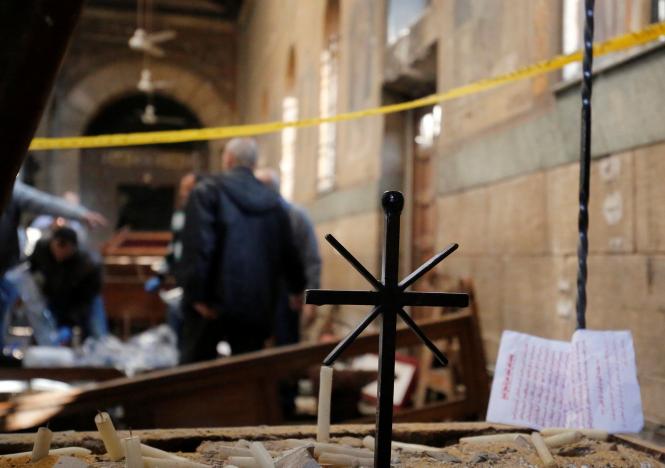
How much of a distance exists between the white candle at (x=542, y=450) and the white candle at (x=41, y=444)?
864 mm

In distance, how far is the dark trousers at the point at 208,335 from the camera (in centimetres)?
388

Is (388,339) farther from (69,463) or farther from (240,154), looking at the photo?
(240,154)

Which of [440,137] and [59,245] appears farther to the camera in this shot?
[59,245]

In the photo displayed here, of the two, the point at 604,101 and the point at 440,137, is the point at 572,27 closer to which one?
the point at 604,101

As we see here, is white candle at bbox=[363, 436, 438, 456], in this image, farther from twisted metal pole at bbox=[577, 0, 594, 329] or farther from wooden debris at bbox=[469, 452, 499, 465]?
twisted metal pole at bbox=[577, 0, 594, 329]

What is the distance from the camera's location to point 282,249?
4176 millimetres

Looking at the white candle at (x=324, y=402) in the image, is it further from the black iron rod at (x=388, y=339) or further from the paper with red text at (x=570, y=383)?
the paper with red text at (x=570, y=383)

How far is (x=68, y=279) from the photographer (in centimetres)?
631

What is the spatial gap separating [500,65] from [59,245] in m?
3.87

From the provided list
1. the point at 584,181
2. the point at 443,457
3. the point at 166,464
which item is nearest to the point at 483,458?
the point at 443,457

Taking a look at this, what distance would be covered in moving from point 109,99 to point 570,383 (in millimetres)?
20010

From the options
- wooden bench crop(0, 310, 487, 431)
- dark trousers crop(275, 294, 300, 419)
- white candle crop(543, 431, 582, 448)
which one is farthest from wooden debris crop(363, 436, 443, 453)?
dark trousers crop(275, 294, 300, 419)

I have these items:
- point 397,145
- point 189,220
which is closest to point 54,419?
point 189,220

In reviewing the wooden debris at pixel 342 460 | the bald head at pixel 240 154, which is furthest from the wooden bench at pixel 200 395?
the bald head at pixel 240 154
